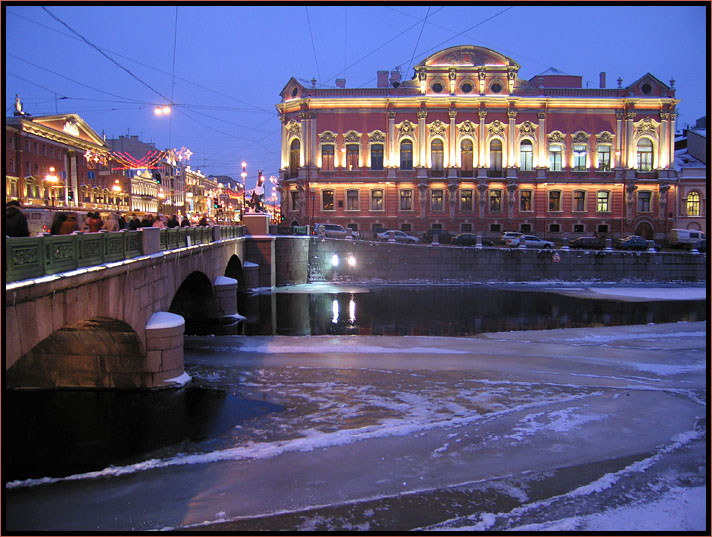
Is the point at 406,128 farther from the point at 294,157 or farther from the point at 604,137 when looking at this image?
the point at 604,137

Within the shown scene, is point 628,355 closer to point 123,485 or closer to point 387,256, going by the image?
point 123,485

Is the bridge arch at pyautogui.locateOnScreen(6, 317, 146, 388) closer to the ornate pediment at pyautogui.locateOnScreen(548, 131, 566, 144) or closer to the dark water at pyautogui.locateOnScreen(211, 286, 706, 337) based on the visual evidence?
the dark water at pyautogui.locateOnScreen(211, 286, 706, 337)

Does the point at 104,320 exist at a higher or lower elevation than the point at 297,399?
higher

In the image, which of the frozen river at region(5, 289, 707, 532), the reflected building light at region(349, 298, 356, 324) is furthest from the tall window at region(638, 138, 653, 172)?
the frozen river at region(5, 289, 707, 532)

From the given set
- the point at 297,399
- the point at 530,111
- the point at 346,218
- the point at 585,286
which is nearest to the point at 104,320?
the point at 297,399

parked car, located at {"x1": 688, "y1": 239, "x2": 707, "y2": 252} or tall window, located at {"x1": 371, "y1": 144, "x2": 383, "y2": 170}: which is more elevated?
tall window, located at {"x1": 371, "y1": 144, "x2": 383, "y2": 170}

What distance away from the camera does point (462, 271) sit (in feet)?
131

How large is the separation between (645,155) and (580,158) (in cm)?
586

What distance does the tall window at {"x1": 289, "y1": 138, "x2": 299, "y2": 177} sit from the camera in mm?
53625

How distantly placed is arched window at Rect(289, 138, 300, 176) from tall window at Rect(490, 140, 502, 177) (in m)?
17.8

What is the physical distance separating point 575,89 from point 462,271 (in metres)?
23.6

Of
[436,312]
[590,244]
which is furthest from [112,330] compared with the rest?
[590,244]

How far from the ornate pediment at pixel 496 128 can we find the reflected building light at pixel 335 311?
27745mm

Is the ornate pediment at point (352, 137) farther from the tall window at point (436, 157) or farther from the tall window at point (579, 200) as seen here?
the tall window at point (579, 200)
